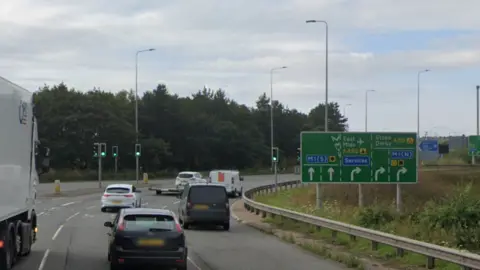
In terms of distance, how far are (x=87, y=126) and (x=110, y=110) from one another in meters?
4.38

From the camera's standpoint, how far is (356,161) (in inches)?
1271

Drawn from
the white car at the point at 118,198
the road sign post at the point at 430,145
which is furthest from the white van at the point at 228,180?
the road sign post at the point at 430,145

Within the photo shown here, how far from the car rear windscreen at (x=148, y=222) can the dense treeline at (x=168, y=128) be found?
2891 inches

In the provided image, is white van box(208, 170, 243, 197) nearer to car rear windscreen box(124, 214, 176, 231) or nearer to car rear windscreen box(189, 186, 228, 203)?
car rear windscreen box(189, 186, 228, 203)

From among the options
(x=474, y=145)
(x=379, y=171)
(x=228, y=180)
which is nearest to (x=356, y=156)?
(x=379, y=171)

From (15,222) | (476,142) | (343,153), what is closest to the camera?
(15,222)

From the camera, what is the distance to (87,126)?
94312 mm

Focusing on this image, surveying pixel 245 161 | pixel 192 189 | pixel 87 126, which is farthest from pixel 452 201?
pixel 245 161

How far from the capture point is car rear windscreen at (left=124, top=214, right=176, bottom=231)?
15419 mm

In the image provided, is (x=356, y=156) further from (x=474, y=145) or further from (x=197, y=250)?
(x=474, y=145)

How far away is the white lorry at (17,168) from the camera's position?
13.2 meters

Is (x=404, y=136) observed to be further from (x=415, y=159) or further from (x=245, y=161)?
(x=245, y=161)

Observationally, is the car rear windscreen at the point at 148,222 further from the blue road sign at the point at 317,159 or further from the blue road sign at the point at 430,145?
the blue road sign at the point at 430,145

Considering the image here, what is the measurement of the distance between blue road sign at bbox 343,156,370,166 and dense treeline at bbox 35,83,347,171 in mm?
60410
